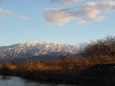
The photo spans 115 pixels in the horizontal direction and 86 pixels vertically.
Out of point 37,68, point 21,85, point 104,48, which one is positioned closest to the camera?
point 21,85

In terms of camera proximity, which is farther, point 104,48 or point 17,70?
point 104,48

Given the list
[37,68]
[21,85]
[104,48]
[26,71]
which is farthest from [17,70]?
[104,48]

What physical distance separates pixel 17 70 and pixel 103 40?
5312 centimetres

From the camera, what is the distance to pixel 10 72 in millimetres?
68500

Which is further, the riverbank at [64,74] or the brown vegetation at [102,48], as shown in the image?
the brown vegetation at [102,48]

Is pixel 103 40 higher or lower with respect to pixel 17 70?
higher

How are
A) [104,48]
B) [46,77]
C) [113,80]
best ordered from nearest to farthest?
[113,80], [46,77], [104,48]

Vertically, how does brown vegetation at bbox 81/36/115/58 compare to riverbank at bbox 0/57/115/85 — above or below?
above

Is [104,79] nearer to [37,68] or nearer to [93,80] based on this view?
[93,80]

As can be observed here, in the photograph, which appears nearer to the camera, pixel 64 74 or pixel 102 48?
pixel 64 74

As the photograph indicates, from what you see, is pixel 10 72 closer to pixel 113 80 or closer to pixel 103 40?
pixel 113 80

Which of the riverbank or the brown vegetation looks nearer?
the riverbank

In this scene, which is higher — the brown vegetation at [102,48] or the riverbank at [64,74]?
the brown vegetation at [102,48]

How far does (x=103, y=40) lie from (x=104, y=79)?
77.3 meters
